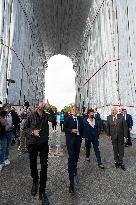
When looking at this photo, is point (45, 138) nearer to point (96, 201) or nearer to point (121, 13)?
point (96, 201)

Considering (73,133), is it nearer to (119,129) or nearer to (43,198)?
(43,198)

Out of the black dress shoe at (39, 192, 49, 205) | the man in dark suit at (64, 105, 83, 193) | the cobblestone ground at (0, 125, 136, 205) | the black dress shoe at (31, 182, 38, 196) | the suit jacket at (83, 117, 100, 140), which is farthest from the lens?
the suit jacket at (83, 117, 100, 140)

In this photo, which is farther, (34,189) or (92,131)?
(92,131)

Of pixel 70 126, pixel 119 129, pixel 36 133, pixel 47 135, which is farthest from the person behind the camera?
pixel 119 129

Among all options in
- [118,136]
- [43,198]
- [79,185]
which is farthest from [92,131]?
[43,198]

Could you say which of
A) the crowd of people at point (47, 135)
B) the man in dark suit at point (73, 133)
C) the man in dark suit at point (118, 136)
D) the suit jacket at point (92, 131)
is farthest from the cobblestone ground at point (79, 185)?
the suit jacket at point (92, 131)

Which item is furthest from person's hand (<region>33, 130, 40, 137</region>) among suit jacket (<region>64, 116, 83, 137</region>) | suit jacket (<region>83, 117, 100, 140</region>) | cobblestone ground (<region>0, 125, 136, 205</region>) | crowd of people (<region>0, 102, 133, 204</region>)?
suit jacket (<region>83, 117, 100, 140</region>)

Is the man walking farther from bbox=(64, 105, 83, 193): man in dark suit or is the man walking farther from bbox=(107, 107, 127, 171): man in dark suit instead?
bbox=(107, 107, 127, 171): man in dark suit

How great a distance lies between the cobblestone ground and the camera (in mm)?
6680

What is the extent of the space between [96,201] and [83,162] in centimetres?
449

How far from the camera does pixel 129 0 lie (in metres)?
22.2

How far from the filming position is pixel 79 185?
26.0ft

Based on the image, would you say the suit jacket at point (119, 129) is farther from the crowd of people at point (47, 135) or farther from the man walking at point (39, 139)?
the man walking at point (39, 139)

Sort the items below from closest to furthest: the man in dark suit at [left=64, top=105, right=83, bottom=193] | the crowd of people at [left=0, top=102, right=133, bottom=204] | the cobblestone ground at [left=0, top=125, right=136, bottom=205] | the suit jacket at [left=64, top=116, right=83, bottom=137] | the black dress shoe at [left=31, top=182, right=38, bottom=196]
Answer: the cobblestone ground at [left=0, top=125, right=136, bottom=205]
the crowd of people at [left=0, top=102, right=133, bottom=204]
the black dress shoe at [left=31, top=182, right=38, bottom=196]
the man in dark suit at [left=64, top=105, right=83, bottom=193]
the suit jacket at [left=64, top=116, right=83, bottom=137]
